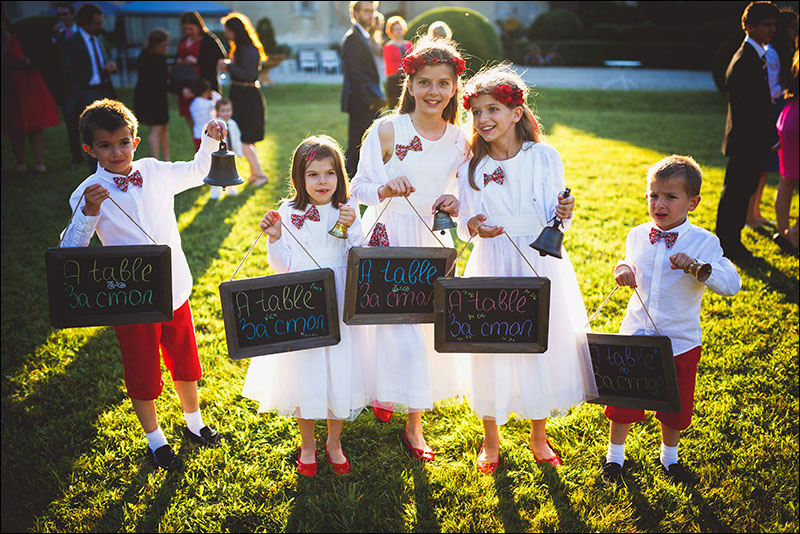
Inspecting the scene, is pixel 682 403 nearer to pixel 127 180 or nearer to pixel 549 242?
pixel 549 242

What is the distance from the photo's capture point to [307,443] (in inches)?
121

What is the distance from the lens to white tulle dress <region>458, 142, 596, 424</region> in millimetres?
2818

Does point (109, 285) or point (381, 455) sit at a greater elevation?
point (109, 285)

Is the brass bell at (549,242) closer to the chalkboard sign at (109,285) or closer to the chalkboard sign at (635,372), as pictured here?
the chalkboard sign at (635,372)

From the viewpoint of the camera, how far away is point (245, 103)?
26.2ft

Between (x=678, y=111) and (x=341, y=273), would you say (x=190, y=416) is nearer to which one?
(x=341, y=273)

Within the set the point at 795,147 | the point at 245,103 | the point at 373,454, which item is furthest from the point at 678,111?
the point at 373,454

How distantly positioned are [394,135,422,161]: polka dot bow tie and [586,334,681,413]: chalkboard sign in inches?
52.6

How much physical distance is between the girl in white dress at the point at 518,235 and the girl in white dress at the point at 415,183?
195 mm

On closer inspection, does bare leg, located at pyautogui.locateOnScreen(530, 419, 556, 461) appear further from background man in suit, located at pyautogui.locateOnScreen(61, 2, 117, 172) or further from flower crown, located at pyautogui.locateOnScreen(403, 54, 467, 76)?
background man in suit, located at pyautogui.locateOnScreen(61, 2, 117, 172)


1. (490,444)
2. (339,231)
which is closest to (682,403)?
(490,444)

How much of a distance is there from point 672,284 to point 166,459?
2.83 metres

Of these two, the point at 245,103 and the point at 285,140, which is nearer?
the point at 245,103

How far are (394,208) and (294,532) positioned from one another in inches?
68.6
